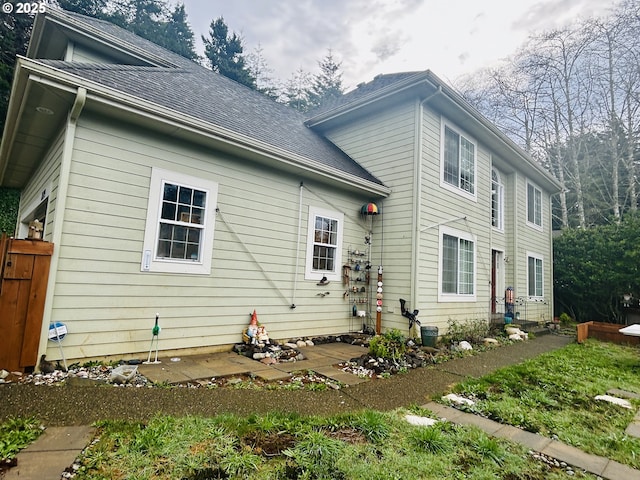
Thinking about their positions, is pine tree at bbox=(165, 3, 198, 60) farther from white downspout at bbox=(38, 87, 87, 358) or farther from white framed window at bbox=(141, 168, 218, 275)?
white downspout at bbox=(38, 87, 87, 358)

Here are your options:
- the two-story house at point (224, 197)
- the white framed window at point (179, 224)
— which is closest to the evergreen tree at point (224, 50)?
the two-story house at point (224, 197)

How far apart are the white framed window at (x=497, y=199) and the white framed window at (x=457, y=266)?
256 centimetres

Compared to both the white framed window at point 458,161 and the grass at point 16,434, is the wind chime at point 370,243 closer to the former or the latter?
the white framed window at point 458,161

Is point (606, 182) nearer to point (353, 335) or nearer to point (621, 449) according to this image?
point (353, 335)

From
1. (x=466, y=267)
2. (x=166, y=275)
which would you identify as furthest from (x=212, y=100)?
(x=466, y=267)

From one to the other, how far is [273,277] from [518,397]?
12.4 ft

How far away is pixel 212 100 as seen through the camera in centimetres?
619

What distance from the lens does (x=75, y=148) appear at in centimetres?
390

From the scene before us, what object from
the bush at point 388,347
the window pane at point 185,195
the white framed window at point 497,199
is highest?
the white framed window at point 497,199

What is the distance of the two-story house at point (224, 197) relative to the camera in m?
3.96

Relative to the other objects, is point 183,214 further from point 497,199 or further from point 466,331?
point 497,199

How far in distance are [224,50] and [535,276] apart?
20.7 m

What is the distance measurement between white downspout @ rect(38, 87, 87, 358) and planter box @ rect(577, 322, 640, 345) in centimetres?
Answer: 1006

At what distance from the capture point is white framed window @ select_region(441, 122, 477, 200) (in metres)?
7.54
